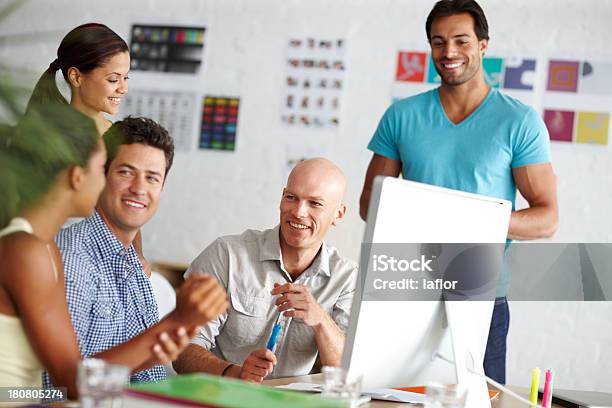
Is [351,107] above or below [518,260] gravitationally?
above

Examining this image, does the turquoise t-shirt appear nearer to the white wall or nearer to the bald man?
the bald man

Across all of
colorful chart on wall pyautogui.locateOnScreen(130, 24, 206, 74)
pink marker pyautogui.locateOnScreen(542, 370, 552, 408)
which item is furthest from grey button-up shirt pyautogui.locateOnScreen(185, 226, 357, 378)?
colorful chart on wall pyautogui.locateOnScreen(130, 24, 206, 74)

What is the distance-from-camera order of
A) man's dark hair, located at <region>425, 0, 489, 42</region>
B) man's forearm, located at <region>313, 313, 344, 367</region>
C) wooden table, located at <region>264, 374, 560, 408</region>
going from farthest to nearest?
man's dark hair, located at <region>425, 0, 489, 42</region> < man's forearm, located at <region>313, 313, 344, 367</region> < wooden table, located at <region>264, 374, 560, 408</region>

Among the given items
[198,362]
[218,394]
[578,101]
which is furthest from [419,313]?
[578,101]

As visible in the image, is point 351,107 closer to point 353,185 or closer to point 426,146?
point 353,185

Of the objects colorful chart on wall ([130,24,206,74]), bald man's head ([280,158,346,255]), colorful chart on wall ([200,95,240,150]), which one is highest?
colorful chart on wall ([130,24,206,74])

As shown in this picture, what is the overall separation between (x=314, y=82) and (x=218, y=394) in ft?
10.1

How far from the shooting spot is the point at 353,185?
3.86m

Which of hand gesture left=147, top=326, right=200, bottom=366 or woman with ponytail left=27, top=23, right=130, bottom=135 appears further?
woman with ponytail left=27, top=23, right=130, bottom=135

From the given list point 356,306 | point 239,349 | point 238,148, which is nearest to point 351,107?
point 238,148

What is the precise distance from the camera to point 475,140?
2461mm

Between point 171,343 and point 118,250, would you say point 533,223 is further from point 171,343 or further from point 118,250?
point 171,343

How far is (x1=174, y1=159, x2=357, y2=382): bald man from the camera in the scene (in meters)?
2.10

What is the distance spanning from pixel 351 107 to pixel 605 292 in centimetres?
141
